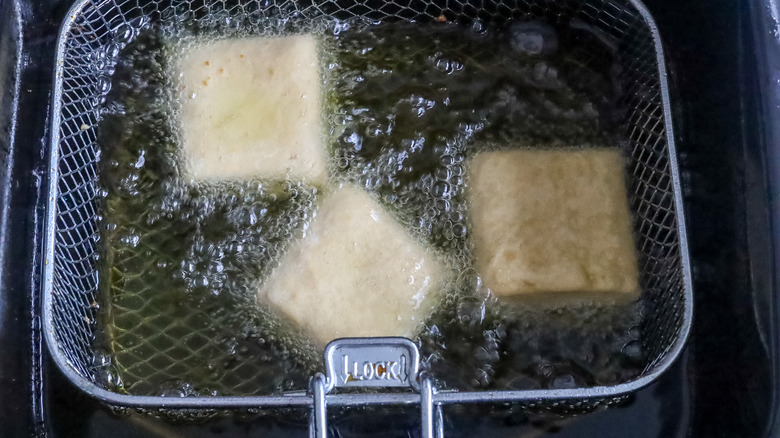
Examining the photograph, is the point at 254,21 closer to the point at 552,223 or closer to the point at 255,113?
the point at 255,113

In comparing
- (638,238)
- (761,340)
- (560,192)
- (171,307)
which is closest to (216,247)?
(171,307)

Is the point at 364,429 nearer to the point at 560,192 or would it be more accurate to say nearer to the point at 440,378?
the point at 440,378

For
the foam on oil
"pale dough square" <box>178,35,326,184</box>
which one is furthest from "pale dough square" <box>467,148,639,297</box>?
"pale dough square" <box>178,35,326,184</box>

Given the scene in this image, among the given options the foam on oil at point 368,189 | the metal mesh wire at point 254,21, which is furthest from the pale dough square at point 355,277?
the metal mesh wire at point 254,21

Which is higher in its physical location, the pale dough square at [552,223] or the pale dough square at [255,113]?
the pale dough square at [255,113]

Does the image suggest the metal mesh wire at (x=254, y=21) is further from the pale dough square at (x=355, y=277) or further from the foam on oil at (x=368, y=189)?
the pale dough square at (x=355, y=277)

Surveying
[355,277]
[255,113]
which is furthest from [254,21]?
[355,277]
